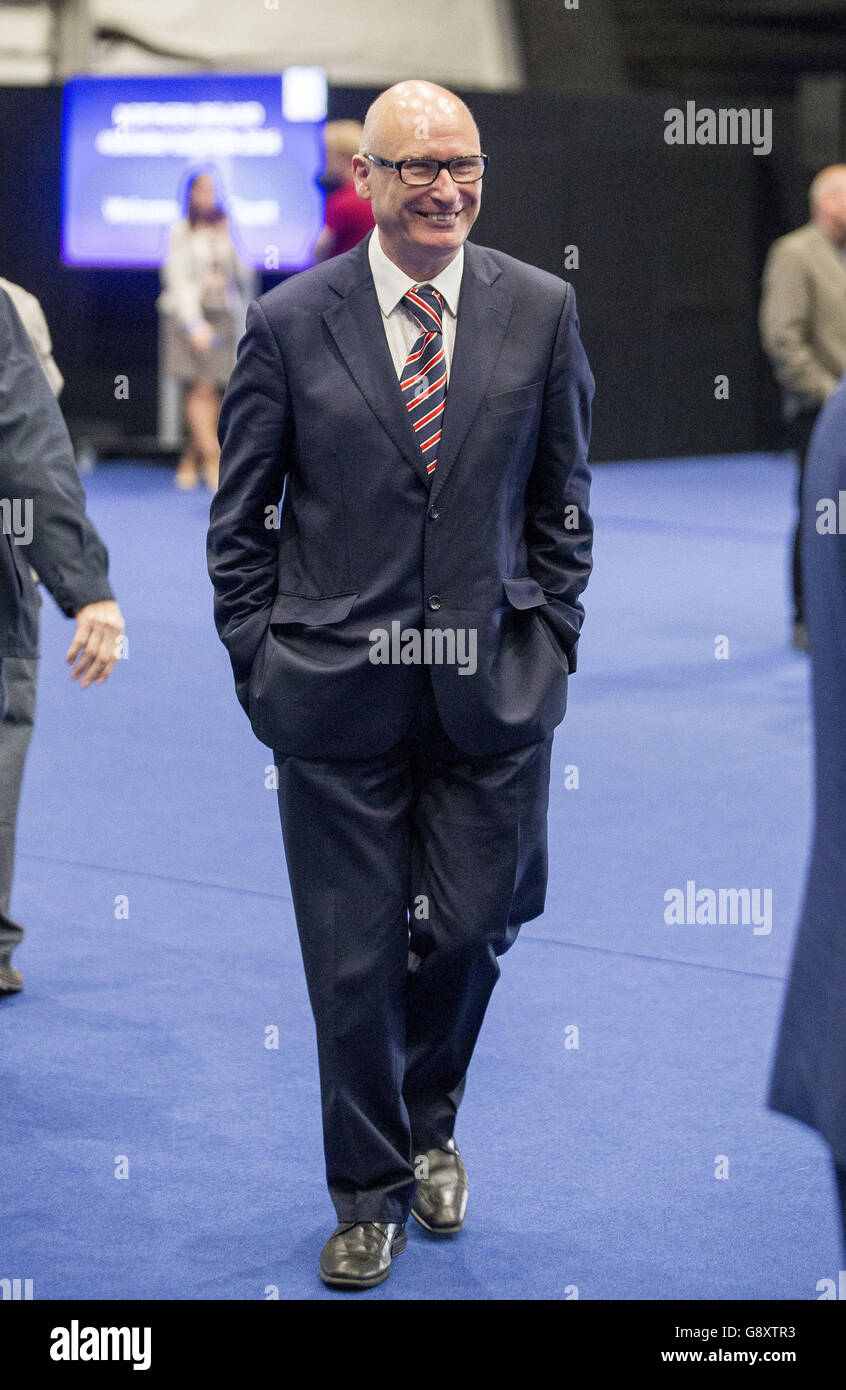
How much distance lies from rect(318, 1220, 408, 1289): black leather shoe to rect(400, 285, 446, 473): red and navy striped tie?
1.23 meters

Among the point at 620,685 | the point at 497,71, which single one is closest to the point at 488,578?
the point at 620,685

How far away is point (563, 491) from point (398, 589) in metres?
0.33

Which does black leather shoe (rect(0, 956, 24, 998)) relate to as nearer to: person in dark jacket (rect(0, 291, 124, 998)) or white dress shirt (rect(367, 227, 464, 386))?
person in dark jacket (rect(0, 291, 124, 998))

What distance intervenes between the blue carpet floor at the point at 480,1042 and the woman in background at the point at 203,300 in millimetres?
5982

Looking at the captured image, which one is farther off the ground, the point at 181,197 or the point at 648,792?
the point at 181,197

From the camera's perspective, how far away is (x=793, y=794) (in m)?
6.00

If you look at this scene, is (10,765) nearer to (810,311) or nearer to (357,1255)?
(357,1255)

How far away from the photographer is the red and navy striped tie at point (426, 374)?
2.86 metres

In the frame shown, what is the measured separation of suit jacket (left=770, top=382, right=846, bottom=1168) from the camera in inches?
71.7

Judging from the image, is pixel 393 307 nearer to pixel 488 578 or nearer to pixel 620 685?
pixel 488 578

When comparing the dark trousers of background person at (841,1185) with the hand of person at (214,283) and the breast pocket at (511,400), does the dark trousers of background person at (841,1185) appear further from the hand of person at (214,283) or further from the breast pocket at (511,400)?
the hand of person at (214,283)

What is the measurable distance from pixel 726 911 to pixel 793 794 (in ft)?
4.07

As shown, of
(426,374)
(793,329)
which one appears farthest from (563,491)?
(793,329)

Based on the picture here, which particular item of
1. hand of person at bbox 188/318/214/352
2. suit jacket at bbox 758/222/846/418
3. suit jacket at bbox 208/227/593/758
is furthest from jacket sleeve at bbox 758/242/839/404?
hand of person at bbox 188/318/214/352
